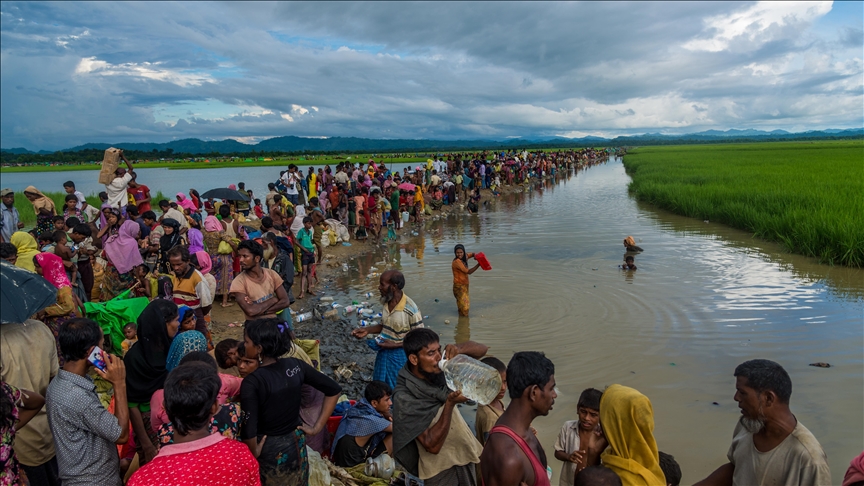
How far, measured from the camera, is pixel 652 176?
30516mm

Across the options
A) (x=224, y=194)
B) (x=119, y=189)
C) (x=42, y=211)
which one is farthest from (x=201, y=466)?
(x=224, y=194)

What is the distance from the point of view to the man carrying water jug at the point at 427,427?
2.76m

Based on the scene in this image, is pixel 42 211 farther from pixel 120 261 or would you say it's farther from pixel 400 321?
pixel 400 321

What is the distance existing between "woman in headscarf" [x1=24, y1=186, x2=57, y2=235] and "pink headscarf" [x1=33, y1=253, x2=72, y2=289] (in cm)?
351

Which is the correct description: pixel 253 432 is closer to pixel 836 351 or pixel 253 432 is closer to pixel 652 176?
pixel 836 351

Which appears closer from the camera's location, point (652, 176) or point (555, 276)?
point (555, 276)

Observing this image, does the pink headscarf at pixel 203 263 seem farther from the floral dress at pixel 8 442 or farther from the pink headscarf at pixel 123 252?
the floral dress at pixel 8 442

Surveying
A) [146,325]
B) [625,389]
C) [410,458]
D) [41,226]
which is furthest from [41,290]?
[41,226]

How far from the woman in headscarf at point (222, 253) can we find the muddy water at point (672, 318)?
106 inches

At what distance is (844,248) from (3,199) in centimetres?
1586

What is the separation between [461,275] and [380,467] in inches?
168

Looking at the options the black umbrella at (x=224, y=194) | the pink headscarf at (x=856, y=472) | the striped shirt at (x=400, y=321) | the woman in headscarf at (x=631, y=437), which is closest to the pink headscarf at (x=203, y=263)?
the striped shirt at (x=400, y=321)

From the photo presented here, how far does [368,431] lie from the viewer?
3902 millimetres

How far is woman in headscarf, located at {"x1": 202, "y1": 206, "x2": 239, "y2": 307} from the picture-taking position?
8.36 meters
